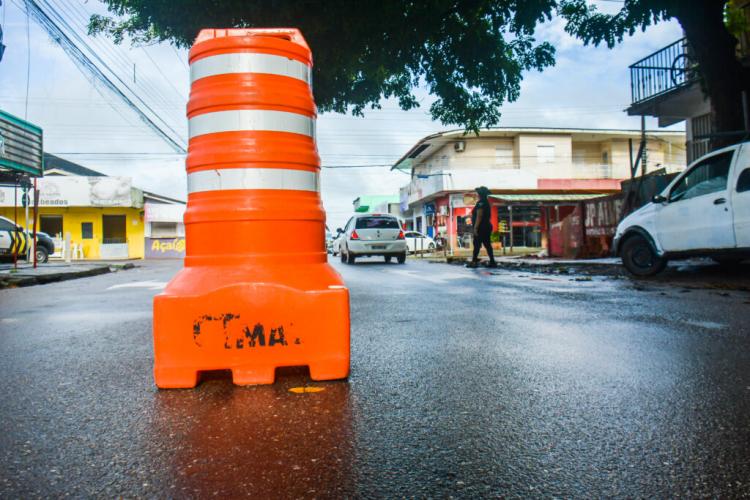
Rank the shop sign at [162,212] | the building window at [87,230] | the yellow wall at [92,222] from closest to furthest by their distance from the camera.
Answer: the yellow wall at [92,222], the building window at [87,230], the shop sign at [162,212]

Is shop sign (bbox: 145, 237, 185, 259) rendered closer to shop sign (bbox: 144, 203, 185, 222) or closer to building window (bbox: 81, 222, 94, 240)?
shop sign (bbox: 144, 203, 185, 222)

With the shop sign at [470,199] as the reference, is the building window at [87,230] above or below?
below

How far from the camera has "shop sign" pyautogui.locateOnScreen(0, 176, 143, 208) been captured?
111ft

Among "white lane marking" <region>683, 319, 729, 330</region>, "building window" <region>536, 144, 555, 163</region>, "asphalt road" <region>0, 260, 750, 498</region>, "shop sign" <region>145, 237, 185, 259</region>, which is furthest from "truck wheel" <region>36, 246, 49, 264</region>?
"building window" <region>536, 144, 555, 163</region>

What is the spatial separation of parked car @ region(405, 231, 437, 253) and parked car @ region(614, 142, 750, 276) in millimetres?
24244

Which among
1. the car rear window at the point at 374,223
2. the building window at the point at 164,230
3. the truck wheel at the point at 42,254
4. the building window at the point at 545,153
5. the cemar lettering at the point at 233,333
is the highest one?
the building window at the point at 545,153

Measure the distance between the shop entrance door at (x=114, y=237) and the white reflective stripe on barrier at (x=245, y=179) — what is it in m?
37.0

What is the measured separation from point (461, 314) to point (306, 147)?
8.60 feet

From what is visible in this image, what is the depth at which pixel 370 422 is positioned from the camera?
6.77ft

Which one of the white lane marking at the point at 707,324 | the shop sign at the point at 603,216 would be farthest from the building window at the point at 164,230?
the white lane marking at the point at 707,324

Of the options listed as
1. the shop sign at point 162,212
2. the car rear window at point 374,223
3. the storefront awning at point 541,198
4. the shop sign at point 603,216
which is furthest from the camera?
the shop sign at point 162,212

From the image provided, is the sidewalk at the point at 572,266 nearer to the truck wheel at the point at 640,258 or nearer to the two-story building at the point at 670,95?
the truck wheel at the point at 640,258

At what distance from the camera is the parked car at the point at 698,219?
7348mm

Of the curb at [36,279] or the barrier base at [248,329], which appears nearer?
the barrier base at [248,329]
